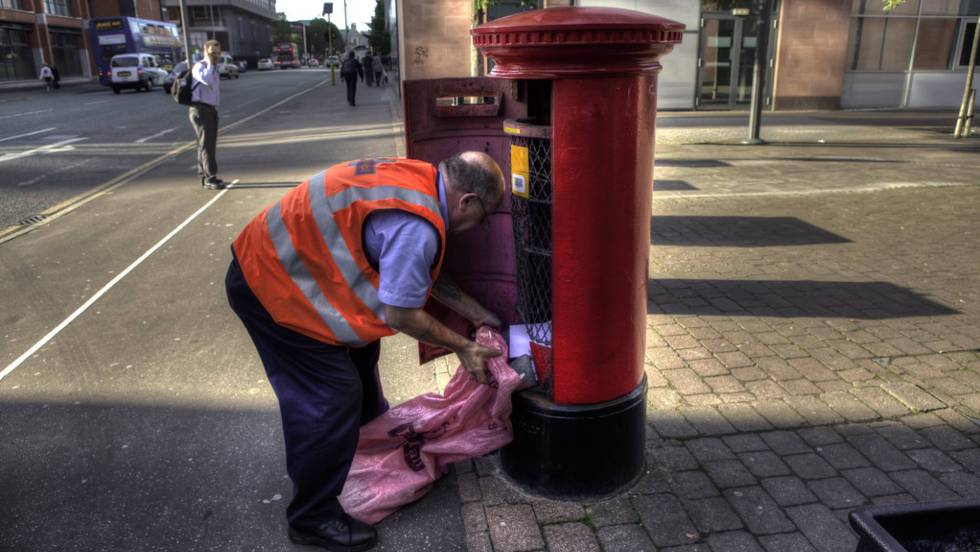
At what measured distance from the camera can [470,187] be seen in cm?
250

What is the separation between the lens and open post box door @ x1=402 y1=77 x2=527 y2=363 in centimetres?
308

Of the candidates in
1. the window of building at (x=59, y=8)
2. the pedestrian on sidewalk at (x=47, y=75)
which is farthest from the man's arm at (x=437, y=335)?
the window of building at (x=59, y=8)

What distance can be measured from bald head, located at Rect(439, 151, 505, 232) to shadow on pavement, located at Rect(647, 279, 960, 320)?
2782 mm

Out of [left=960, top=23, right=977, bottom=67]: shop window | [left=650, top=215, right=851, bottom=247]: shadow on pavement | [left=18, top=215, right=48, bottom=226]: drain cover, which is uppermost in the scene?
[left=960, top=23, right=977, bottom=67]: shop window

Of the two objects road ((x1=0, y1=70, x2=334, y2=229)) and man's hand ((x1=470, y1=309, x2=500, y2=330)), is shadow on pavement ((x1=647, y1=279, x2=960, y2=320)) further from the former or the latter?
road ((x1=0, y1=70, x2=334, y2=229))

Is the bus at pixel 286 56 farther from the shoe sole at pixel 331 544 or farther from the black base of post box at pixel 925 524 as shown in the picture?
the black base of post box at pixel 925 524

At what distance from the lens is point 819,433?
3.40m

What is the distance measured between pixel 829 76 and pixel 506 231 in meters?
19.6

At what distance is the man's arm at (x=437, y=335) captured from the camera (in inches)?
94.0

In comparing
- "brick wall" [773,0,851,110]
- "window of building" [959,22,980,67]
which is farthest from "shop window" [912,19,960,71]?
"brick wall" [773,0,851,110]

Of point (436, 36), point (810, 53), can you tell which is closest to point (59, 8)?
point (436, 36)

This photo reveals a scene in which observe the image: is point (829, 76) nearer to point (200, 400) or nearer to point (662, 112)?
point (662, 112)

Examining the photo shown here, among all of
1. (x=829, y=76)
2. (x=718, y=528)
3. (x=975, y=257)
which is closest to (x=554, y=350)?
(x=718, y=528)

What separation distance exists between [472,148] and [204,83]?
716 centimetres
